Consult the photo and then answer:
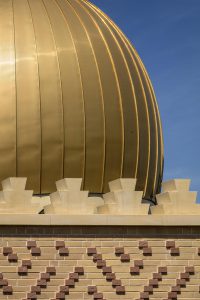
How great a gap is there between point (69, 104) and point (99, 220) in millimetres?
3041

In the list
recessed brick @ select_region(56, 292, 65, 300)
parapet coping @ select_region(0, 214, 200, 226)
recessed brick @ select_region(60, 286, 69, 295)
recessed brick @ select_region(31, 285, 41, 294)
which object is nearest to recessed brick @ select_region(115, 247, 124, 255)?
parapet coping @ select_region(0, 214, 200, 226)

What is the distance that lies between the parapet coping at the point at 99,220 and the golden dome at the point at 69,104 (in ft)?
6.80

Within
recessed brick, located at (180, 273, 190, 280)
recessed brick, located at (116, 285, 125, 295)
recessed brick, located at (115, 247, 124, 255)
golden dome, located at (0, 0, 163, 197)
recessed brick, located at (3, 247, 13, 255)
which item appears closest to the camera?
recessed brick, located at (3, 247, 13, 255)

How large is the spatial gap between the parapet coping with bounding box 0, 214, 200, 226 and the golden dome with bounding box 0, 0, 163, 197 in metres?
2.07

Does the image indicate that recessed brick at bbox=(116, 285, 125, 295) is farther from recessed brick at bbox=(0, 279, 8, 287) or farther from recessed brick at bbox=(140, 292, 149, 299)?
recessed brick at bbox=(0, 279, 8, 287)

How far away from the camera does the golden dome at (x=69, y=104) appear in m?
16.4

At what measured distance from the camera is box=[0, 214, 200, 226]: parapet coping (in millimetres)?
14312

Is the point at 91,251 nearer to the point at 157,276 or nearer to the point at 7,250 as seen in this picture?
the point at 157,276

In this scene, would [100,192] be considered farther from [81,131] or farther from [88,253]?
[88,253]

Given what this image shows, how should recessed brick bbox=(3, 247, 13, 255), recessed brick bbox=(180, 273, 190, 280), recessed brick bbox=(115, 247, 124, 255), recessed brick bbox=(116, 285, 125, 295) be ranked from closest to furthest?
recessed brick bbox=(3, 247, 13, 255), recessed brick bbox=(116, 285, 125, 295), recessed brick bbox=(115, 247, 124, 255), recessed brick bbox=(180, 273, 190, 280)

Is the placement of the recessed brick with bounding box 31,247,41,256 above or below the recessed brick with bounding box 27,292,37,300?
above

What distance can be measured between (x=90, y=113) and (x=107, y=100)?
0.49 metres

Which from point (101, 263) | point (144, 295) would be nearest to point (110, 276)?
point (101, 263)

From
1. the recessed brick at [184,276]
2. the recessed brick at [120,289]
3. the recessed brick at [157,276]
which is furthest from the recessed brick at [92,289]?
the recessed brick at [184,276]
